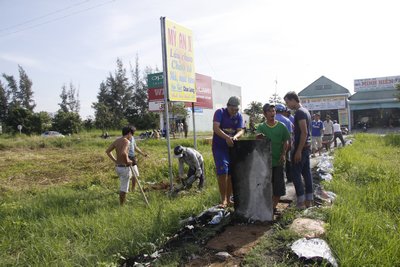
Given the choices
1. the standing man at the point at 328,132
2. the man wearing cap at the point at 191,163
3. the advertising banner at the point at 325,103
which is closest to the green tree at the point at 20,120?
the advertising banner at the point at 325,103

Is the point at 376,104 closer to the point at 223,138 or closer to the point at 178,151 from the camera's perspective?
the point at 178,151

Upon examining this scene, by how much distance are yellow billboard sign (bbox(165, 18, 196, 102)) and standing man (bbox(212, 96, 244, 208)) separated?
2054 millimetres

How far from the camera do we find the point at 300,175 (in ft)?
16.4

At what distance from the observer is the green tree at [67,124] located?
41.2m

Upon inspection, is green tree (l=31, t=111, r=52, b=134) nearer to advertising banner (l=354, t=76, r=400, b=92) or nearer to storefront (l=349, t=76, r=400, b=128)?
storefront (l=349, t=76, r=400, b=128)

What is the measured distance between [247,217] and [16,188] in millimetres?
7117

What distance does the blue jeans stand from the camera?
4.92 m

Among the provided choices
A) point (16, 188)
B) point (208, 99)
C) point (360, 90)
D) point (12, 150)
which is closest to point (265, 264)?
point (16, 188)

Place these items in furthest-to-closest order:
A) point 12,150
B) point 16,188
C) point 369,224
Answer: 1. point 12,150
2. point 16,188
3. point 369,224

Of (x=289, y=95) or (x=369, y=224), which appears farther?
(x=289, y=95)

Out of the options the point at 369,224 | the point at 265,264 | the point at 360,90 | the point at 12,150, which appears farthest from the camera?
the point at 360,90

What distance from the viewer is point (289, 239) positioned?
370 cm

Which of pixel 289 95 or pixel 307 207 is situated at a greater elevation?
pixel 289 95

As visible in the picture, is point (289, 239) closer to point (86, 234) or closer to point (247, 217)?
point (247, 217)
